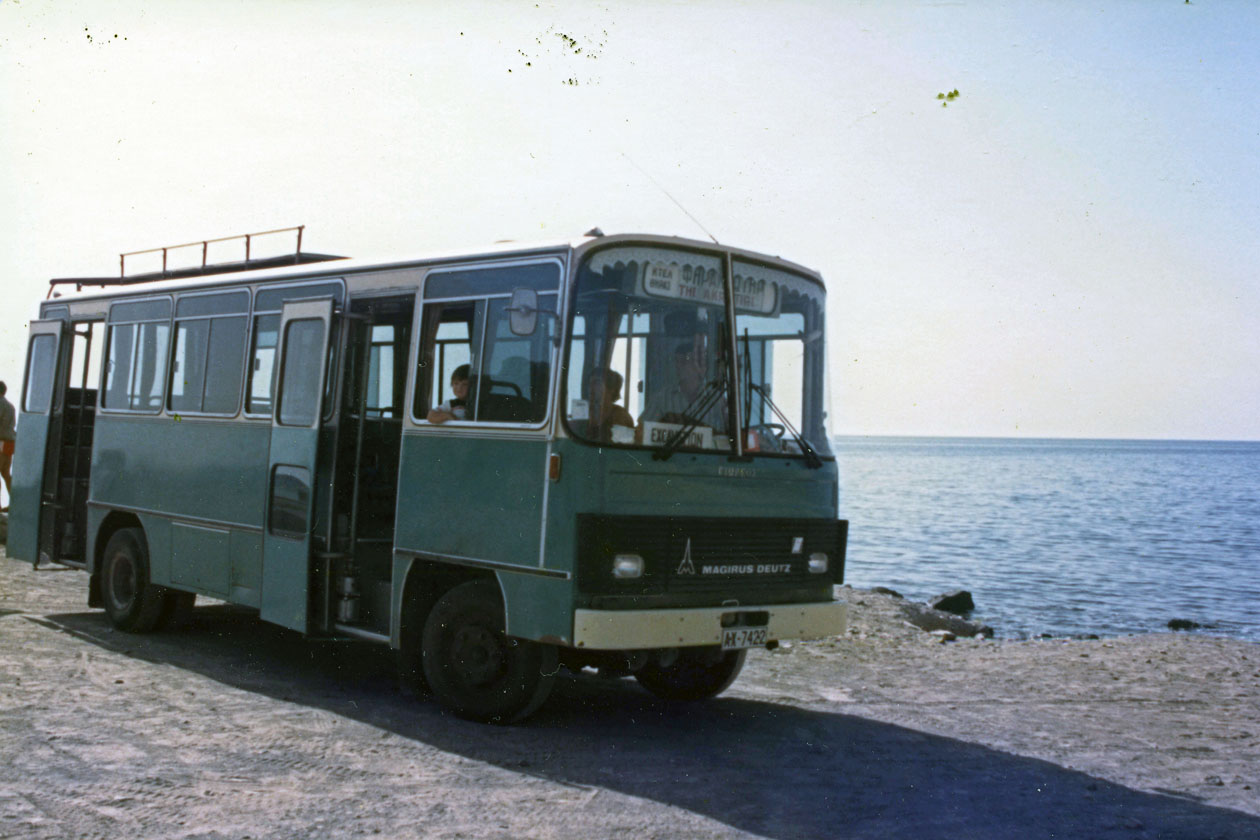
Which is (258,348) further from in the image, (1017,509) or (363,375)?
(1017,509)

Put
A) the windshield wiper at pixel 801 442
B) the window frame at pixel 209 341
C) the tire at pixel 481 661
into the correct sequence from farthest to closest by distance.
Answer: the window frame at pixel 209 341
the windshield wiper at pixel 801 442
the tire at pixel 481 661

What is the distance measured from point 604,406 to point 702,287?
42.1 inches

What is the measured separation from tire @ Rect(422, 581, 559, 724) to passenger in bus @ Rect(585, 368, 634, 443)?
1248mm

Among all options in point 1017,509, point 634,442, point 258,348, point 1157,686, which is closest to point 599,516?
point 634,442

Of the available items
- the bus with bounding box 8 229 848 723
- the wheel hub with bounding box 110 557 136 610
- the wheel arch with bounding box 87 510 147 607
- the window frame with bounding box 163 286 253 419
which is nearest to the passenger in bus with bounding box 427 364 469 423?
the bus with bounding box 8 229 848 723

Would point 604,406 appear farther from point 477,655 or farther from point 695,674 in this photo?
point 695,674

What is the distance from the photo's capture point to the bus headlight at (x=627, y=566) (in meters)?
7.82

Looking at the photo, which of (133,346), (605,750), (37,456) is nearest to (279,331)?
(133,346)

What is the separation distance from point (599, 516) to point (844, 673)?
464 cm

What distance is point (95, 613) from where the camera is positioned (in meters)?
13.2

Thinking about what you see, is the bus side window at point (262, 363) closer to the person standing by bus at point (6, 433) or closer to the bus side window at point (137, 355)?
the bus side window at point (137, 355)

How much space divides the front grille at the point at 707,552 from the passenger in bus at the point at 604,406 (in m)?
0.49

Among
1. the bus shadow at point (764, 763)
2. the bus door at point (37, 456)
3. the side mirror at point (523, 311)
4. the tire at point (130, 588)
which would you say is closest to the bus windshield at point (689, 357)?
the side mirror at point (523, 311)

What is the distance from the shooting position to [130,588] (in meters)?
11.9
